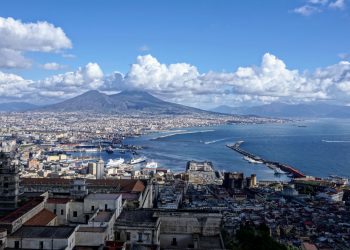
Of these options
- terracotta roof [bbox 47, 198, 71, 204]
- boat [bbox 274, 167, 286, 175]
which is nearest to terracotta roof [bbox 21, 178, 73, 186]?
terracotta roof [bbox 47, 198, 71, 204]

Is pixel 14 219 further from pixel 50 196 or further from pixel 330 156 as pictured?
pixel 330 156

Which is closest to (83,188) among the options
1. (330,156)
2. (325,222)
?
(325,222)

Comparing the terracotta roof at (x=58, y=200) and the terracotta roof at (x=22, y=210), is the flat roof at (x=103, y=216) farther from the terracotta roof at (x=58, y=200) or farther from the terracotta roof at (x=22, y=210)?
the terracotta roof at (x=22, y=210)

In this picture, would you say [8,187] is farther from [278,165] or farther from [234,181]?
[278,165]

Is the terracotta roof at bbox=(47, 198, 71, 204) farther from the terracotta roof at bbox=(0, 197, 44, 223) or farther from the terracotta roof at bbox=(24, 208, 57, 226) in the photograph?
the terracotta roof at bbox=(24, 208, 57, 226)

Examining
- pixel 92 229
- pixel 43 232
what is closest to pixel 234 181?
pixel 92 229
